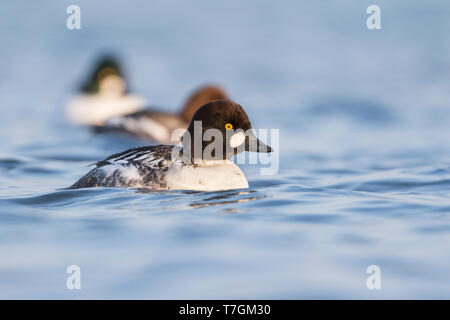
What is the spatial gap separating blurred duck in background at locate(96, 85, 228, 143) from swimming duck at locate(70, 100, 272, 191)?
18.4 ft

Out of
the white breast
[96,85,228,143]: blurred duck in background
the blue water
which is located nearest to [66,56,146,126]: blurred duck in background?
the blue water

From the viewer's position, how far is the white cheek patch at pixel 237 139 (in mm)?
Answer: 7401

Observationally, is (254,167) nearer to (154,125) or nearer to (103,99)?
(154,125)

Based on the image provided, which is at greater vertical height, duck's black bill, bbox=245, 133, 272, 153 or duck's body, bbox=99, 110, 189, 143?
duck's body, bbox=99, 110, 189, 143

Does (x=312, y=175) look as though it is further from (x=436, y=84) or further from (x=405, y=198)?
(x=436, y=84)

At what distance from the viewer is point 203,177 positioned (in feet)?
24.4

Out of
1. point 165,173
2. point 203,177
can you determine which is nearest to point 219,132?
point 203,177

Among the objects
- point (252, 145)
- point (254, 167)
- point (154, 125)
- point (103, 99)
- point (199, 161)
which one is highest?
point (103, 99)

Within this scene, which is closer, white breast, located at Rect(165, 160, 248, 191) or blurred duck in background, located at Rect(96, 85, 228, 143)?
white breast, located at Rect(165, 160, 248, 191)

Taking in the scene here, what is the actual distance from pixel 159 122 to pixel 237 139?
6.27 m

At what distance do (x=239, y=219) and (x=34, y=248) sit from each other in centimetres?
183

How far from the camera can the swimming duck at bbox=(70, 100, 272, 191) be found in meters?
7.36

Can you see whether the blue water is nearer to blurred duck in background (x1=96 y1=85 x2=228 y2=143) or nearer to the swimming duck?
the swimming duck

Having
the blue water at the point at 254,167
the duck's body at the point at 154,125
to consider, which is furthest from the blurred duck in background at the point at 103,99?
the duck's body at the point at 154,125
